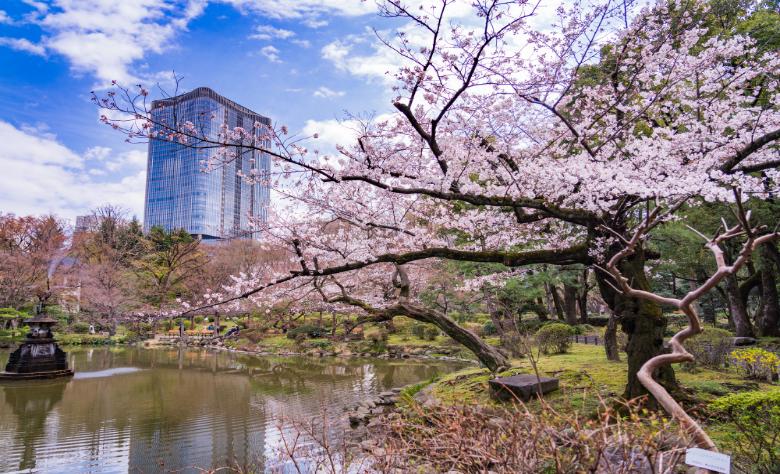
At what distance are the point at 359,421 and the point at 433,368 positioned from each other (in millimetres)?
6821

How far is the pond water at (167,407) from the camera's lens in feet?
18.4

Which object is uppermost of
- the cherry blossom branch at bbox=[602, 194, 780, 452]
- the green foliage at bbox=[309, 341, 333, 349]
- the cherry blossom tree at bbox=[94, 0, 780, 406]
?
the cherry blossom tree at bbox=[94, 0, 780, 406]

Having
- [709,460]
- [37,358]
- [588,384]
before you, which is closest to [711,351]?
[588,384]

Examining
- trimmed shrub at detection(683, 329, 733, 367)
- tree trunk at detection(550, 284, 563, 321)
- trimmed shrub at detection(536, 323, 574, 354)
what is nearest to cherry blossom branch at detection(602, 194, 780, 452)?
trimmed shrub at detection(683, 329, 733, 367)

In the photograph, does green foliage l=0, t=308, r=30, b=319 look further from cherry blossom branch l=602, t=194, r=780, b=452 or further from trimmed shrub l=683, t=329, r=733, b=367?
trimmed shrub l=683, t=329, r=733, b=367

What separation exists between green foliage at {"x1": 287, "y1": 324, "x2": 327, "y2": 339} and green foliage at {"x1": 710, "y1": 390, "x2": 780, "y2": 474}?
59.7 ft

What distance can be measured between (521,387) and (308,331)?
15922 mm

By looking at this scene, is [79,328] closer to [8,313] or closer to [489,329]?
[8,313]

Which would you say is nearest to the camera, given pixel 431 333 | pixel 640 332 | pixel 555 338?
pixel 640 332

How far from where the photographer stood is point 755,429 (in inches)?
112

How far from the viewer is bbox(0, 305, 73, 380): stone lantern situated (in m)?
11.1

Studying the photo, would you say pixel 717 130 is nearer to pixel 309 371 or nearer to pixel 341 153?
pixel 341 153

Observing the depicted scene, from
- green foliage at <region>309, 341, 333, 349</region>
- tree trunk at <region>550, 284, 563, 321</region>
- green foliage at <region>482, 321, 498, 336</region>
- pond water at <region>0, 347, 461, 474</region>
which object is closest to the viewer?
pond water at <region>0, 347, 461, 474</region>

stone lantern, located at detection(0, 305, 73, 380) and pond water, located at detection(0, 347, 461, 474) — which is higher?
stone lantern, located at detection(0, 305, 73, 380)
